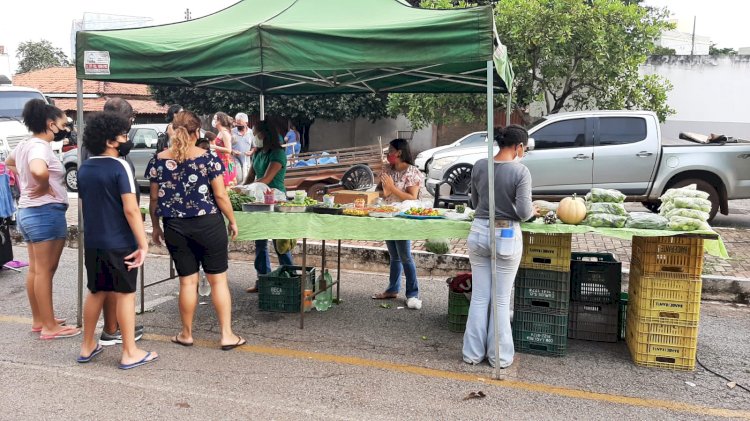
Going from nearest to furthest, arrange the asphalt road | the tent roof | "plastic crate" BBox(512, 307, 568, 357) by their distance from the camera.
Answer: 1. the asphalt road
2. the tent roof
3. "plastic crate" BBox(512, 307, 568, 357)

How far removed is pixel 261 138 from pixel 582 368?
152 inches

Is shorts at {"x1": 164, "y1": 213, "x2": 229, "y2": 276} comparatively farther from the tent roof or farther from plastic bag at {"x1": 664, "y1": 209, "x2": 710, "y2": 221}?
plastic bag at {"x1": 664, "y1": 209, "x2": 710, "y2": 221}

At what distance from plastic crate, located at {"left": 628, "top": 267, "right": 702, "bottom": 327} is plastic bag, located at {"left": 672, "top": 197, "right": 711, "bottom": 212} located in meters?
0.54

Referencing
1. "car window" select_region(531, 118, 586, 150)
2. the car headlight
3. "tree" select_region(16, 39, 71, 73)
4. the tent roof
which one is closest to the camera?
the tent roof

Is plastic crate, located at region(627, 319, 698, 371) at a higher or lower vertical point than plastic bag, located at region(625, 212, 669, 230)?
lower

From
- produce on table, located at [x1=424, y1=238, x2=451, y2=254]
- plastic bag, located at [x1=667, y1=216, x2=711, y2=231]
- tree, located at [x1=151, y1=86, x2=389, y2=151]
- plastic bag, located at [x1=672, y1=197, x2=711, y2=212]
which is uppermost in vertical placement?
tree, located at [x1=151, y1=86, x2=389, y2=151]

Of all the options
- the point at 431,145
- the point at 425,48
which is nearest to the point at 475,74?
the point at 425,48

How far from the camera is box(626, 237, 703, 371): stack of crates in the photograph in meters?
4.51

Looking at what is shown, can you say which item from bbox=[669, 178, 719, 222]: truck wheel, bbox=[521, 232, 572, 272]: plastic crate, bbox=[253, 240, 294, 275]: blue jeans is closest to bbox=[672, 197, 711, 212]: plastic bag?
bbox=[521, 232, 572, 272]: plastic crate

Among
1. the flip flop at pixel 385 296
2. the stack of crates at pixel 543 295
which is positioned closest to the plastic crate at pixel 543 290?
the stack of crates at pixel 543 295

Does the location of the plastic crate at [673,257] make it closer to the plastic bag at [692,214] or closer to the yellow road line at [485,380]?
the plastic bag at [692,214]

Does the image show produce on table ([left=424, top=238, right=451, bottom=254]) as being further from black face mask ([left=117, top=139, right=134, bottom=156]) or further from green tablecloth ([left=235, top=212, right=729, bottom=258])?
black face mask ([left=117, top=139, right=134, bottom=156])

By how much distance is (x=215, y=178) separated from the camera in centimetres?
464

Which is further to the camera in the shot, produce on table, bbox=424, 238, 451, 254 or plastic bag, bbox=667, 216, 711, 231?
produce on table, bbox=424, 238, 451, 254
